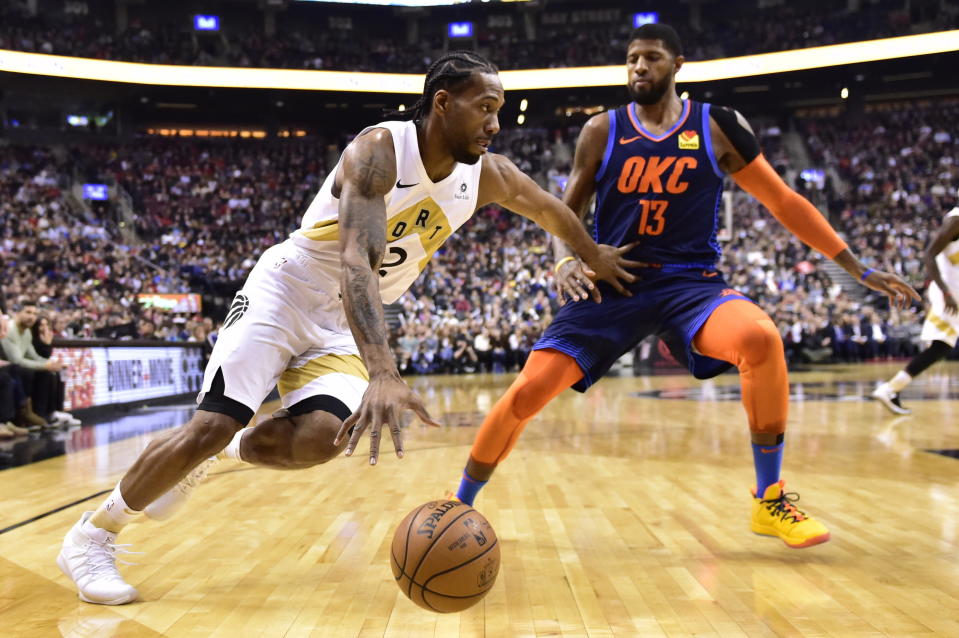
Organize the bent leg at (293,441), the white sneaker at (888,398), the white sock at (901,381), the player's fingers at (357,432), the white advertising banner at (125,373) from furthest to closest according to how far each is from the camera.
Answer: the white advertising banner at (125,373) < the white sneaker at (888,398) < the white sock at (901,381) < the bent leg at (293,441) < the player's fingers at (357,432)

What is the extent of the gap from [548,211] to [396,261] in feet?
2.54

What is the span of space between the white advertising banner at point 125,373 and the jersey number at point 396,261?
25.7 feet

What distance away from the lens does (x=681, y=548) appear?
3.73 metres

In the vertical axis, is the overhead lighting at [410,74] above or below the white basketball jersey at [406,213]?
above

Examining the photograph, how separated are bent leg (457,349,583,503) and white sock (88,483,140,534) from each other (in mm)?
1412

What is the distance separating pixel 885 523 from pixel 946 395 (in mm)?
8456

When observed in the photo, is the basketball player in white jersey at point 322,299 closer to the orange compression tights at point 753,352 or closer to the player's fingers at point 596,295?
the player's fingers at point 596,295

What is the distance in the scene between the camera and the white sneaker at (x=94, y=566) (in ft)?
10.1

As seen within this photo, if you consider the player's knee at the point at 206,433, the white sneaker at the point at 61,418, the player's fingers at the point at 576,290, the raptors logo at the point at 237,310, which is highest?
the player's fingers at the point at 576,290

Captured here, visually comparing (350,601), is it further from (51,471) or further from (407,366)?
(407,366)

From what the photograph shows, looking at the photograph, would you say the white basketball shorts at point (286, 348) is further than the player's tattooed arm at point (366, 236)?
Yes

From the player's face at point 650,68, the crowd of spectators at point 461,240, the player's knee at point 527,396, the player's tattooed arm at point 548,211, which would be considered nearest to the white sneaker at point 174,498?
the player's knee at point 527,396

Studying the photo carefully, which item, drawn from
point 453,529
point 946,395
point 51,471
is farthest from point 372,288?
point 946,395

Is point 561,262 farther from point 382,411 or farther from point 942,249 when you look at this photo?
point 942,249
